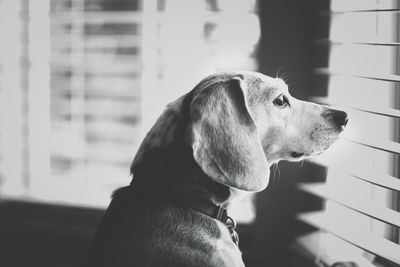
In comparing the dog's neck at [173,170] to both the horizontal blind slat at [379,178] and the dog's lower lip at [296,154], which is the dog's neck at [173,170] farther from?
the horizontal blind slat at [379,178]

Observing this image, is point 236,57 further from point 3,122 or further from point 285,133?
point 3,122

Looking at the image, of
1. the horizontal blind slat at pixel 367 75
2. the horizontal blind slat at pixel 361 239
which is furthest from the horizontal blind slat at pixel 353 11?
the horizontal blind slat at pixel 361 239

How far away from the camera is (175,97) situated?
98.2 inches

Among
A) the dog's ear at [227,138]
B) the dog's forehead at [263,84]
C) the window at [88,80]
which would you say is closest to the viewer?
the dog's ear at [227,138]

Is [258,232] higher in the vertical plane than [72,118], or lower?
lower

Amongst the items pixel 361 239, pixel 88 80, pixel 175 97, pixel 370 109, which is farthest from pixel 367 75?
pixel 88 80

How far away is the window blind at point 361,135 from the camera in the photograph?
1.51m

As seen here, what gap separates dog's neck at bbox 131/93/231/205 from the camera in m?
1.37

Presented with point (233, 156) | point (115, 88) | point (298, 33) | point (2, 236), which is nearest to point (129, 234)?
point (233, 156)

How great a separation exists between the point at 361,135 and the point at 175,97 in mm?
1100

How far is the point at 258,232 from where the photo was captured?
208cm

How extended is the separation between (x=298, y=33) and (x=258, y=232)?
844mm

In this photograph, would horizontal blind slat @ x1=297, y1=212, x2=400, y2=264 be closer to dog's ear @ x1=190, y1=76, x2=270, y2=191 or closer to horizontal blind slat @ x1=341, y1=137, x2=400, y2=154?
horizontal blind slat @ x1=341, y1=137, x2=400, y2=154

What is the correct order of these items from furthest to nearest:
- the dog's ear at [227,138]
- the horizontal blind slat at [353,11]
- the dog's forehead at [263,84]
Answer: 1. the dog's forehead at [263,84]
2. the horizontal blind slat at [353,11]
3. the dog's ear at [227,138]
